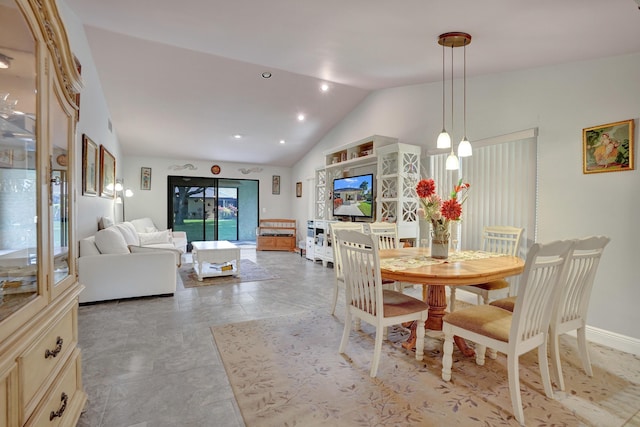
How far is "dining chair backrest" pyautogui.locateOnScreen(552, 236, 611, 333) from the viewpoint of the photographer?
194cm

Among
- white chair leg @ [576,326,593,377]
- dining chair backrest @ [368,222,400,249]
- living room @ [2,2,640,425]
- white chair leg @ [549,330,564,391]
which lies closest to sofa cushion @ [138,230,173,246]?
living room @ [2,2,640,425]

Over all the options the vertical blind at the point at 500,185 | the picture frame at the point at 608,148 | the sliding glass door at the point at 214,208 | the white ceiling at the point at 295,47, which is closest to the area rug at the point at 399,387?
the vertical blind at the point at 500,185

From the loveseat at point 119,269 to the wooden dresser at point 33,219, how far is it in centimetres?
252

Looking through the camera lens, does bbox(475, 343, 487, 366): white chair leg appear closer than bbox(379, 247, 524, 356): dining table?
No

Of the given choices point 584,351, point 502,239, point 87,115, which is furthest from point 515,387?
point 87,115

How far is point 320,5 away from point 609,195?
281cm

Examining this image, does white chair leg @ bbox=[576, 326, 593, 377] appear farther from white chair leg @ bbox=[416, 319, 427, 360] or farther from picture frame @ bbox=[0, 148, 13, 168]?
picture frame @ bbox=[0, 148, 13, 168]

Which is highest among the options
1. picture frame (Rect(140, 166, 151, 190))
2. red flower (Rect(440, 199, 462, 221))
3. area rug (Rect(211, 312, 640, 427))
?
picture frame (Rect(140, 166, 151, 190))

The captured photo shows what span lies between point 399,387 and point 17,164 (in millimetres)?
2269

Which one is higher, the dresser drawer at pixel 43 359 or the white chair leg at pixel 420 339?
the dresser drawer at pixel 43 359

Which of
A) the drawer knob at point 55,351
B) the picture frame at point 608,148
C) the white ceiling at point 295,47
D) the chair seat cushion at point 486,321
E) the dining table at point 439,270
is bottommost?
the chair seat cushion at point 486,321

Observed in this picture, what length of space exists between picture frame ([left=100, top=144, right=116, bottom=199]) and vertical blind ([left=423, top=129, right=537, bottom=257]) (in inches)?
203

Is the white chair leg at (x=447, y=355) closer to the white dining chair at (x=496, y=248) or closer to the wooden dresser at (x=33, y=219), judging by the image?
the white dining chair at (x=496, y=248)

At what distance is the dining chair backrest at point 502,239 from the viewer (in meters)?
3.04
